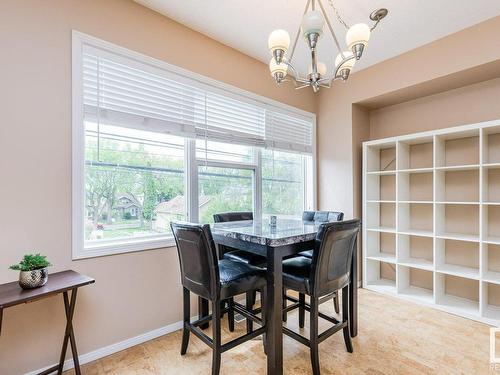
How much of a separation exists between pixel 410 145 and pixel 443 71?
0.92m

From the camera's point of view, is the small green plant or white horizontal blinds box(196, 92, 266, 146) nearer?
the small green plant

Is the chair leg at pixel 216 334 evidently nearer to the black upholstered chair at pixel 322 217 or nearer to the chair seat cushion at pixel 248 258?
the chair seat cushion at pixel 248 258

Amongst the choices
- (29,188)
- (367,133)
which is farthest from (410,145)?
(29,188)

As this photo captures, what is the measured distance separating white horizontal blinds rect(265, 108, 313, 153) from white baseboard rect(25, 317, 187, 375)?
87.7 inches

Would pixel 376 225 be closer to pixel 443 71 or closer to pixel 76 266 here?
pixel 443 71

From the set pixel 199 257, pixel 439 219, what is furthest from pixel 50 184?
pixel 439 219

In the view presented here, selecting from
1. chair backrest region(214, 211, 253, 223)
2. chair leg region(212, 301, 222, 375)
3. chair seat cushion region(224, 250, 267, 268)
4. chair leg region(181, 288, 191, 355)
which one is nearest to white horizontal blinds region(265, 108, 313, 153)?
chair backrest region(214, 211, 253, 223)

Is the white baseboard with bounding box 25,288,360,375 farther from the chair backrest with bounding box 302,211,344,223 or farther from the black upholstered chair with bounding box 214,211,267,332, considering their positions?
the chair backrest with bounding box 302,211,344,223

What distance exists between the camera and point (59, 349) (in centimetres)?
181

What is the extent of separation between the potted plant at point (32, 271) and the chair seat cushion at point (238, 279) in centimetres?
105

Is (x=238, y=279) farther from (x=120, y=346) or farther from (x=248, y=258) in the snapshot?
(x=120, y=346)

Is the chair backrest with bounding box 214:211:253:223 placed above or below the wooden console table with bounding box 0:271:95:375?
above

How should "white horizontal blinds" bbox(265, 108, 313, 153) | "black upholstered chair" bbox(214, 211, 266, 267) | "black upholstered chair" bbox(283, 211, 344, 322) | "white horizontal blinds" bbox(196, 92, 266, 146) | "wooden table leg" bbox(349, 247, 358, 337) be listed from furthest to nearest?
"white horizontal blinds" bbox(265, 108, 313, 153), "white horizontal blinds" bbox(196, 92, 266, 146), "black upholstered chair" bbox(283, 211, 344, 322), "black upholstered chair" bbox(214, 211, 266, 267), "wooden table leg" bbox(349, 247, 358, 337)

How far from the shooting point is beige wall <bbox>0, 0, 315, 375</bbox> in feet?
5.49
